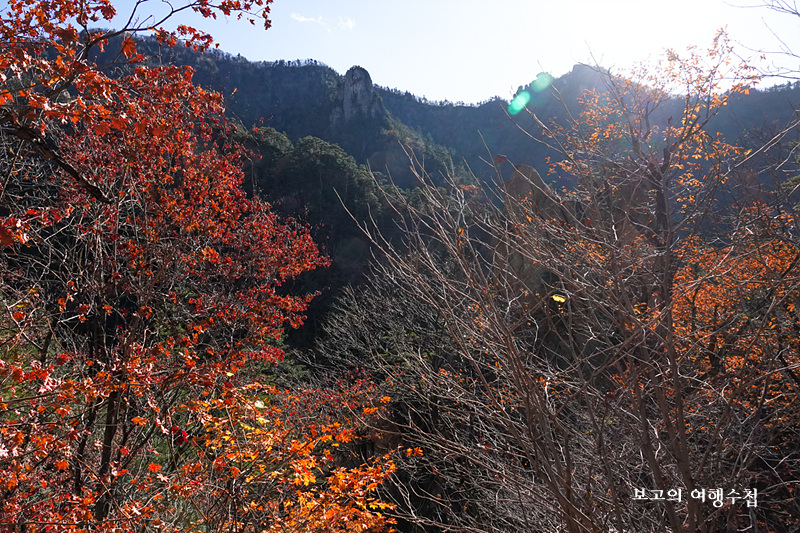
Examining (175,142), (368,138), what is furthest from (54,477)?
(368,138)

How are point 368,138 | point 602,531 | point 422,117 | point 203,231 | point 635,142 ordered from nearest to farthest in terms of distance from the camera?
point 602,531 < point 635,142 < point 203,231 < point 368,138 < point 422,117

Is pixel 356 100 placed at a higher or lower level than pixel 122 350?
higher

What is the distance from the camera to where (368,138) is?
42906 millimetres

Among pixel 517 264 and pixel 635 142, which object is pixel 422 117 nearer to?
pixel 517 264

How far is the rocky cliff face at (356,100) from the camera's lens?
45.3m

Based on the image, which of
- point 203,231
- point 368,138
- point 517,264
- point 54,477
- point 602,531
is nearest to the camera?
point 602,531

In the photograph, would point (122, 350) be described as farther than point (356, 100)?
No

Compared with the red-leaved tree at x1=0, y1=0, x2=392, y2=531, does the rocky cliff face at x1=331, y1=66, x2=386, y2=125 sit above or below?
above

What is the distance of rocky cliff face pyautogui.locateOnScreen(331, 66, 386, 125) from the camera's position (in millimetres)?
45281

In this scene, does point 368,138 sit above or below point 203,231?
above

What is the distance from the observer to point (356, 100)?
45.7 metres

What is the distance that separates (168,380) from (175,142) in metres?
3.48

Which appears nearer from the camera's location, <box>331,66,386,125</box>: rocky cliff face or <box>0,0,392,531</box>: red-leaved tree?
<box>0,0,392,531</box>: red-leaved tree

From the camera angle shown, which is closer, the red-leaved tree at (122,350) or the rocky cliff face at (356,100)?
the red-leaved tree at (122,350)
